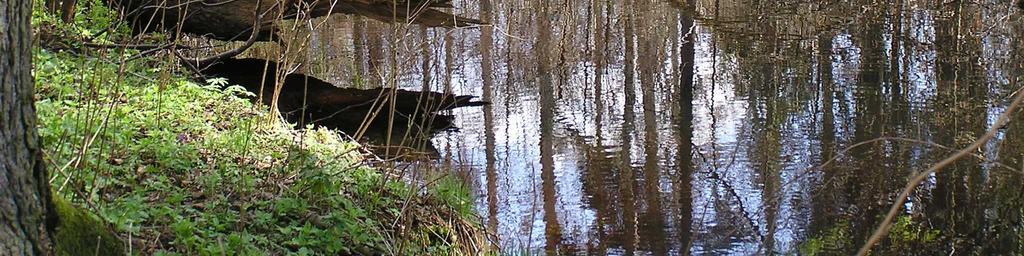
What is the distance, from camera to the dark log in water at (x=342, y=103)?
8.86m

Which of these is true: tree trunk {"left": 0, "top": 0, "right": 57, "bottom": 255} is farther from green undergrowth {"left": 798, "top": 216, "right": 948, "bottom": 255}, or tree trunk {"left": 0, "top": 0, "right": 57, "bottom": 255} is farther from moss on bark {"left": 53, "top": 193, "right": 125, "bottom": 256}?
green undergrowth {"left": 798, "top": 216, "right": 948, "bottom": 255}

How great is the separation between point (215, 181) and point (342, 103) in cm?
473

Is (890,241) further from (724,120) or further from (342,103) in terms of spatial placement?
(342,103)

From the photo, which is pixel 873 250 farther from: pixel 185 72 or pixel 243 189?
pixel 185 72

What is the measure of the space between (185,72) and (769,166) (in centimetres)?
432

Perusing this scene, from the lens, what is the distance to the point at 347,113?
9.45 metres

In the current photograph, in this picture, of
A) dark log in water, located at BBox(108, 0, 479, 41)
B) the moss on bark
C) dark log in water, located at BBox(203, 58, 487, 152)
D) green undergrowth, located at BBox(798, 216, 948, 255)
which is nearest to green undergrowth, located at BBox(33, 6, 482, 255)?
the moss on bark

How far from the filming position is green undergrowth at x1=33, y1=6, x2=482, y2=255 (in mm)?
4254

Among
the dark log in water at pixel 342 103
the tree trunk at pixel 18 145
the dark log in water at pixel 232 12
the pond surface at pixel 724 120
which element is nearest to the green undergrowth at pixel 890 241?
the pond surface at pixel 724 120

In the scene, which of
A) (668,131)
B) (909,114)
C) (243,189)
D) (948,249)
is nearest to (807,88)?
(909,114)

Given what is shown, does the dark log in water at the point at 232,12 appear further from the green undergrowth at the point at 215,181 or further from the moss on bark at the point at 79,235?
the moss on bark at the point at 79,235

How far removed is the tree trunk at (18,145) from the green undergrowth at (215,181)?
40 centimetres

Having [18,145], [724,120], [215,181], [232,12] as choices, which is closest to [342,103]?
[232,12]

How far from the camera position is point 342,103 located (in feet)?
31.9
